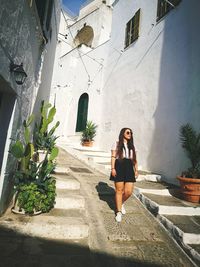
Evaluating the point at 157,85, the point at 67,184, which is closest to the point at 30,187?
the point at 67,184

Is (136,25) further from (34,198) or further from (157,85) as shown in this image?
(34,198)

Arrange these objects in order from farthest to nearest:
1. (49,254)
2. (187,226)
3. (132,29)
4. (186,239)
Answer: (132,29) < (187,226) < (186,239) < (49,254)

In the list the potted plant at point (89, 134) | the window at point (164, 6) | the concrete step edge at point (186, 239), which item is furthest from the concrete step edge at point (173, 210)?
the potted plant at point (89, 134)

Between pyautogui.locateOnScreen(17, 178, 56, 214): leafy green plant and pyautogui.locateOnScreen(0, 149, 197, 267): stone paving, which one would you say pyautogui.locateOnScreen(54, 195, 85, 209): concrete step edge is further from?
pyautogui.locateOnScreen(17, 178, 56, 214): leafy green plant

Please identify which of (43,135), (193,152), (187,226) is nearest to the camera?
(187,226)

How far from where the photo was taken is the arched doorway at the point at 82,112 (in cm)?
1366

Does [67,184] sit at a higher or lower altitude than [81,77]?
lower

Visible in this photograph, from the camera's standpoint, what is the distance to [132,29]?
1052 centimetres

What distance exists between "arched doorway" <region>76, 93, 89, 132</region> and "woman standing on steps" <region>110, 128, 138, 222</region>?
358 inches

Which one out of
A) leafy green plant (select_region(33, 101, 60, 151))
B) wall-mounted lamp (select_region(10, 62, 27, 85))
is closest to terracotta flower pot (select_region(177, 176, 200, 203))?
wall-mounted lamp (select_region(10, 62, 27, 85))

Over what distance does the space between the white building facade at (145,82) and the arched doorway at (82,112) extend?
0.10 metres

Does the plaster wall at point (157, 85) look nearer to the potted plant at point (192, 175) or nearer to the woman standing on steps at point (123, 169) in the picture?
the potted plant at point (192, 175)

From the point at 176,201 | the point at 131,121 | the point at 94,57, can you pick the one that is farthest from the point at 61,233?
the point at 94,57

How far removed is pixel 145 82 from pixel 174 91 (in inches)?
76.1
